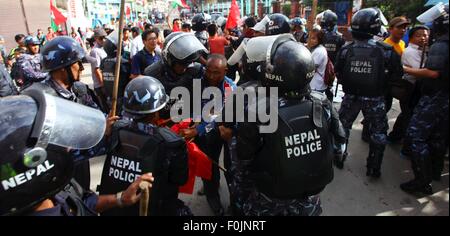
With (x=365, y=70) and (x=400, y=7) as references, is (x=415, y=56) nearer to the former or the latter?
(x=365, y=70)

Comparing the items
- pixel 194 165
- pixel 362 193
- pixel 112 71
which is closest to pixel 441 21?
pixel 362 193

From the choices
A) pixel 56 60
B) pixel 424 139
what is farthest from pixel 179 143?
pixel 424 139

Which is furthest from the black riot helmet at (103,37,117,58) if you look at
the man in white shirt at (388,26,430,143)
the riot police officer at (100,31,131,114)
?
the man in white shirt at (388,26,430,143)

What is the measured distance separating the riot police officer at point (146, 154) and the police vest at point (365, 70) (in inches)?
96.1

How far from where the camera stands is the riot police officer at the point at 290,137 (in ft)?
5.87

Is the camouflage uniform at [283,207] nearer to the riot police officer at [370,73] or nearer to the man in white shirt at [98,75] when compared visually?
the riot police officer at [370,73]

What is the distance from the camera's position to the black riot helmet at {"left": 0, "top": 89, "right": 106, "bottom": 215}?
3.43 feet

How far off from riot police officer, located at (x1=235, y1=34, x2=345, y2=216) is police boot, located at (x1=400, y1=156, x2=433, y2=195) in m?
1.74

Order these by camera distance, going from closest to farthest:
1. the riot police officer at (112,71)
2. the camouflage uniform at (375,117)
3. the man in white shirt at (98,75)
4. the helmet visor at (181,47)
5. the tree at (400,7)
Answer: the helmet visor at (181,47), the camouflage uniform at (375,117), the riot police officer at (112,71), the man in white shirt at (98,75), the tree at (400,7)

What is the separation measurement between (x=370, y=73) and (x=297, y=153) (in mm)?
2116

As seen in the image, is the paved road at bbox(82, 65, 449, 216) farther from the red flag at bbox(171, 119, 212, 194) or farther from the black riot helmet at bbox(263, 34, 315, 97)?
the black riot helmet at bbox(263, 34, 315, 97)

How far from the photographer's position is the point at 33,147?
1.07 meters

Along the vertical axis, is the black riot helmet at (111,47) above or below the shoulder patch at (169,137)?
above

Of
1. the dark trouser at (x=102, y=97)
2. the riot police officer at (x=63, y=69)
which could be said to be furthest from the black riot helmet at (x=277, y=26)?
the dark trouser at (x=102, y=97)
